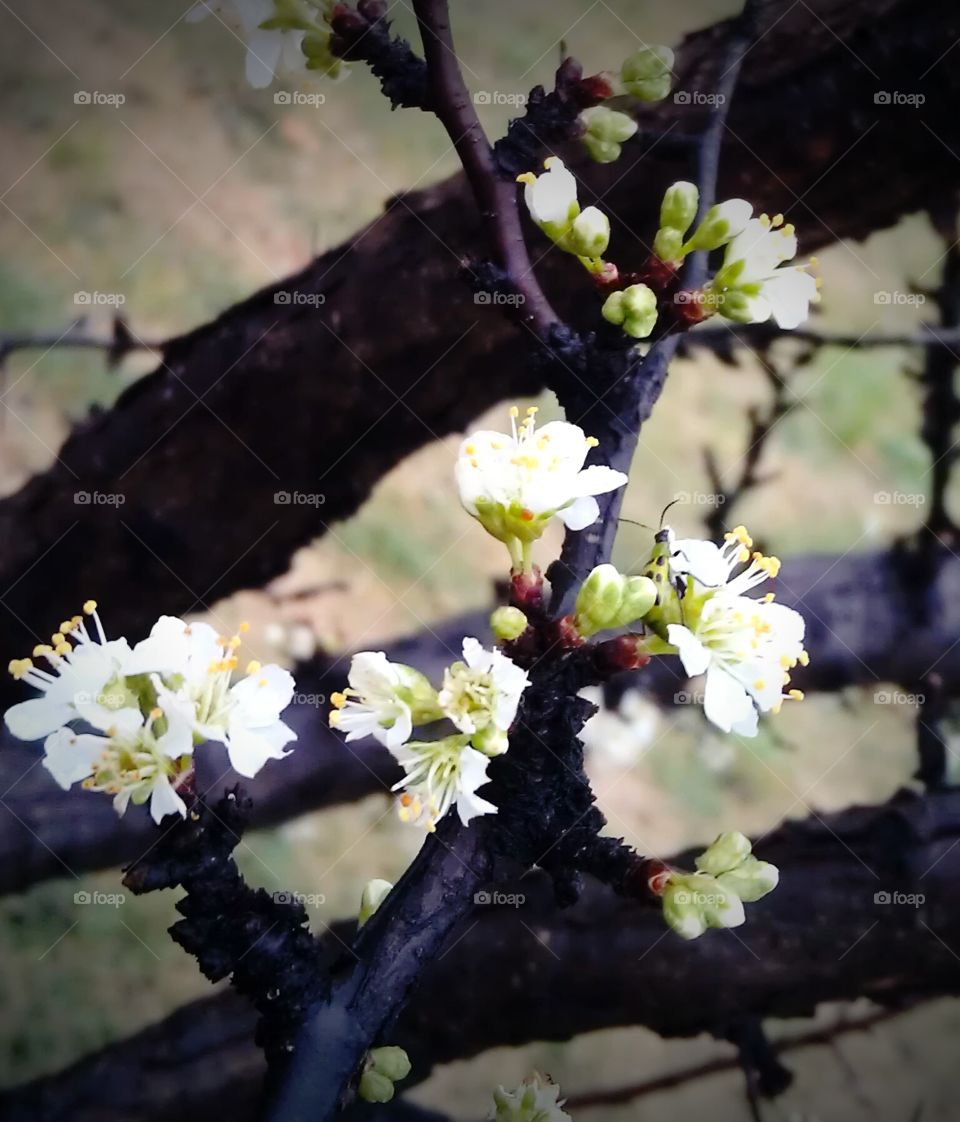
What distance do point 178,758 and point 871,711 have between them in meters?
0.79

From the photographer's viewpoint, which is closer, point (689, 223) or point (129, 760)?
point (129, 760)

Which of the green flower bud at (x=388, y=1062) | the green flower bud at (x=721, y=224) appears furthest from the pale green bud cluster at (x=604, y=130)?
the green flower bud at (x=388, y=1062)

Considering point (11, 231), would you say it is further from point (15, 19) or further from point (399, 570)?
point (399, 570)

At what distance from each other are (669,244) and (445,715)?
48 cm

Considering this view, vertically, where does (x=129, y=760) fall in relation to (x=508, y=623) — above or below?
below

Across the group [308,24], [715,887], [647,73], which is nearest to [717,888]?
[715,887]

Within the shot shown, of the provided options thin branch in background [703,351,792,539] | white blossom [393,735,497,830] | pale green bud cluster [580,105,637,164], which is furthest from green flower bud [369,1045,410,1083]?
pale green bud cluster [580,105,637,164]

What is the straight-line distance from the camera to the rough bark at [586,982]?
43.9 inches

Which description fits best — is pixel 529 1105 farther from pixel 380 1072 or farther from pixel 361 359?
pixel 361 359

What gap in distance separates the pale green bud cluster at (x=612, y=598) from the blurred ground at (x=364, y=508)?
30cm

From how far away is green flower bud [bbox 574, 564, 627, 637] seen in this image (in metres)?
0.82

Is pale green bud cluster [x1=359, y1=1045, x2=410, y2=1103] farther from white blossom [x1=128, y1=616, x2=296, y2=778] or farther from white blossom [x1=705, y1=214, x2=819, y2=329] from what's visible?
white blossom [x1=705, y1=214, x2=819, y2=329]

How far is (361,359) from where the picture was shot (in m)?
1.14

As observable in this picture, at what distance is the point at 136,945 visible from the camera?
1110 mm
